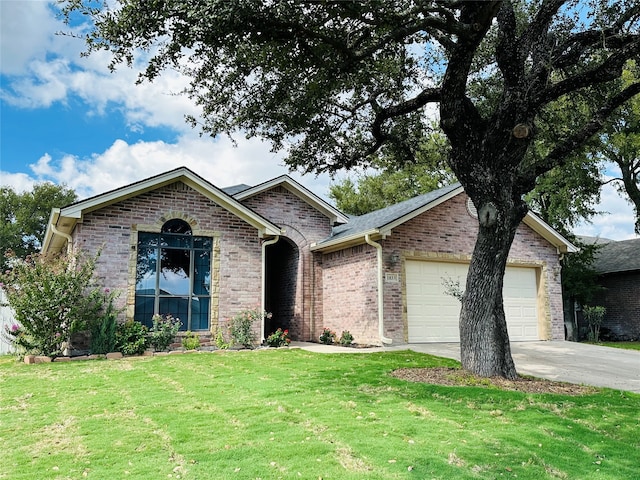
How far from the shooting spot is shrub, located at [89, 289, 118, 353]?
1159 cm

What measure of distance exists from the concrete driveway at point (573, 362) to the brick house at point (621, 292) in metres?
9.59

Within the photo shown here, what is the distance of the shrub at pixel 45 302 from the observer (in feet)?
35.5

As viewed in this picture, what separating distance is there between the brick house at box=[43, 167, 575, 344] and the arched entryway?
68mm

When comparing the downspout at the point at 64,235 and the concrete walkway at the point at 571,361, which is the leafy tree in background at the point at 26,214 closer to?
the downspout at the point at 64,235

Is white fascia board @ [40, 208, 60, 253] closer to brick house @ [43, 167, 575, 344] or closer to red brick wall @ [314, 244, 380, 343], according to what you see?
brick house @ [43, 167, 575, 344]

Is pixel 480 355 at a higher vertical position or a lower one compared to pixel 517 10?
lower

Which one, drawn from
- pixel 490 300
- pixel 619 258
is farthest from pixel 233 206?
pixel 619 258

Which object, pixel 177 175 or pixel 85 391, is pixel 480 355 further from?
pixel 177 175

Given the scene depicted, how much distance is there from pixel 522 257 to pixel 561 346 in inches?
125

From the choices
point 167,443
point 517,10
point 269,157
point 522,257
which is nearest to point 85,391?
point 167,443

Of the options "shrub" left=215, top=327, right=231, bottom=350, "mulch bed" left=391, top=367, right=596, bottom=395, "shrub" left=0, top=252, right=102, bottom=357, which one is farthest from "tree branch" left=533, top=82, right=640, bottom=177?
Answer: "shrub" left=0, top=252, right=102, bottom=357

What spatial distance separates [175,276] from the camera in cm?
1341

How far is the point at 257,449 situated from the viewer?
15.5ft

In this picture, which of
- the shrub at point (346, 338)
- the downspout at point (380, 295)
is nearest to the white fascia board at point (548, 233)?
the downspout at point (380, 295)
